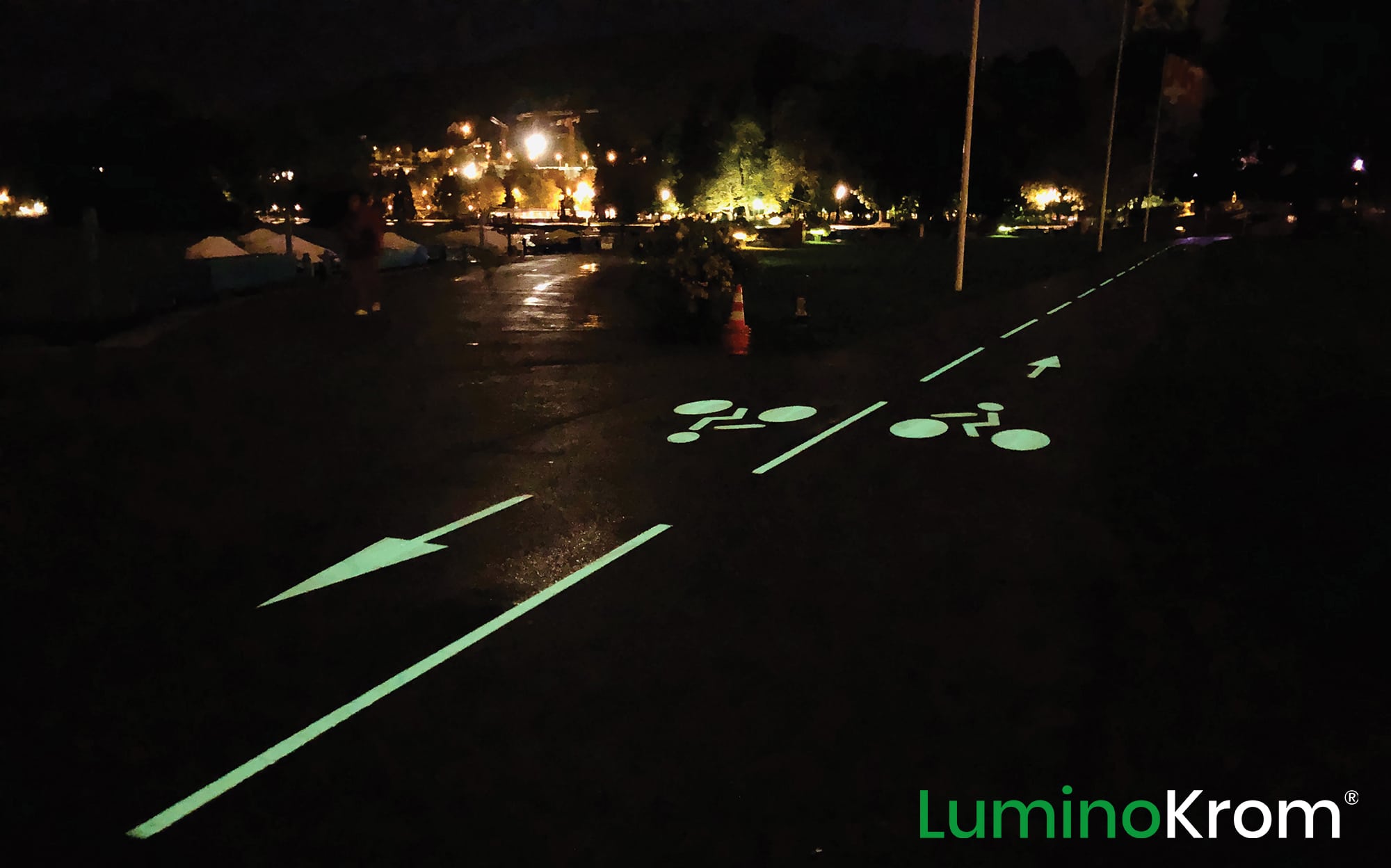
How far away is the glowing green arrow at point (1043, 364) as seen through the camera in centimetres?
1308

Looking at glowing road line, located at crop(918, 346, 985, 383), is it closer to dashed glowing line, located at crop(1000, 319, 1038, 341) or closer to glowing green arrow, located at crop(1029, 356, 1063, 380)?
glowing green arrow, located at crop(1029, 356, 1063, 380)

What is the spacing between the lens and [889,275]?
105ft

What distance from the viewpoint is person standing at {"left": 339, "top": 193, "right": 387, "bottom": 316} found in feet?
58.1

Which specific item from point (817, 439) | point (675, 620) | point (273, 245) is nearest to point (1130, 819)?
point (675, 620)

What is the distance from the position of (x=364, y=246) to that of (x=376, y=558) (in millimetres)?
13206

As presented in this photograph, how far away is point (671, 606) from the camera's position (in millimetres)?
5352

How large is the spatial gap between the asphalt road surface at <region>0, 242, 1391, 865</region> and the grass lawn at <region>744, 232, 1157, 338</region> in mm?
8767

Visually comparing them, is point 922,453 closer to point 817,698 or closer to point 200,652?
point 817,698

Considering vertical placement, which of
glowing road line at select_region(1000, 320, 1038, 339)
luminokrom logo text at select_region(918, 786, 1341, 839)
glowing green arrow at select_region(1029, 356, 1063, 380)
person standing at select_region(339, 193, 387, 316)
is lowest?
glowing road line at select_region(1000, 320, 1038, 339)

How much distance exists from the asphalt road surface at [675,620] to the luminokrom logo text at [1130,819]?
0.14 ft

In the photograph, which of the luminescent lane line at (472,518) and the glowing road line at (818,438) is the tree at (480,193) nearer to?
the glowing road line at (818,438)

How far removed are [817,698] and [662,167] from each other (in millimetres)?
89936

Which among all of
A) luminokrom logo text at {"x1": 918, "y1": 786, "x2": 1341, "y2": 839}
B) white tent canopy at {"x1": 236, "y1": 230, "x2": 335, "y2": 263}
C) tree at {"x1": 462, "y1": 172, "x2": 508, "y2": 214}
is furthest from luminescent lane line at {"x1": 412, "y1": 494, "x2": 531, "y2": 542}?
tree at {"x1": 462, "y1": 172, "x2": 508, "y2": 214}

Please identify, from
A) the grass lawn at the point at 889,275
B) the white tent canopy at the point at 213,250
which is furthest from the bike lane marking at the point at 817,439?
the white tent canopy at the point at 213,250
